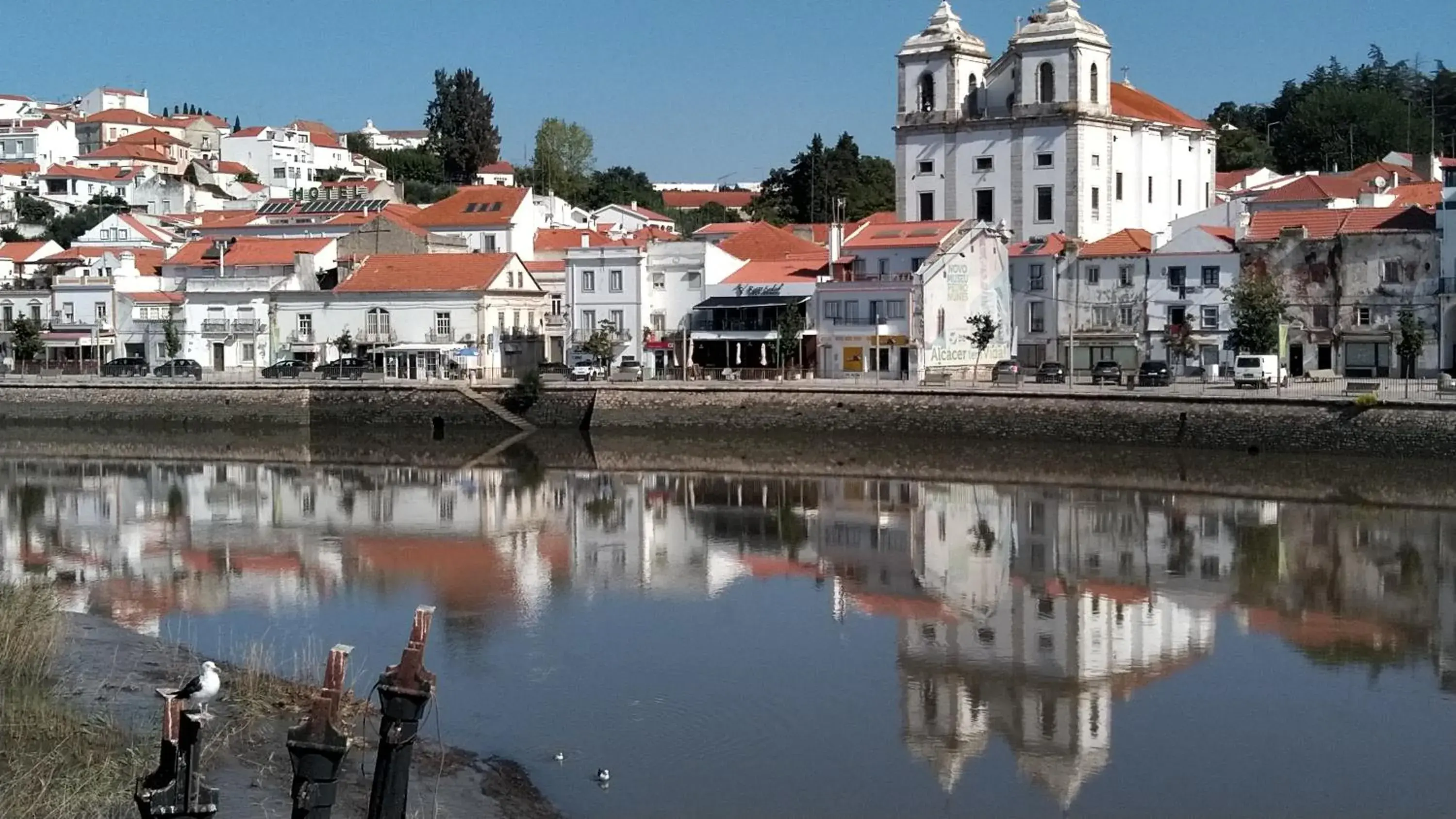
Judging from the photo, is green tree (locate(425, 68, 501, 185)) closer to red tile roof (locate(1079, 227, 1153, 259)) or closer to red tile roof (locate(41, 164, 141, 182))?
red tile roof (locate(41, 164, 141, 182))

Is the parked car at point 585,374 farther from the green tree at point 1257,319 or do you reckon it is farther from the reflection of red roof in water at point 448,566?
the reflection of red roof in water at point 448,566

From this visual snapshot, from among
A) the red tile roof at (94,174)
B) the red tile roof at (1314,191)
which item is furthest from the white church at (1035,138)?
the red tile roof at (94,174)

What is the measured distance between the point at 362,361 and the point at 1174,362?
87.2ft

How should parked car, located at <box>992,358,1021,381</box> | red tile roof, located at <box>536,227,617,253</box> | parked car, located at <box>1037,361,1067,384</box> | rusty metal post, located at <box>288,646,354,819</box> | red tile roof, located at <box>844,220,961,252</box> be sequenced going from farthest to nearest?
red tile roof, located at <box>536,227,617,253</box> < red tile roof, located at <box>844,220,961,252</box> < parked car, located at <box>992,358,1021,381</box> < parked car, located at <box>1037,361,1067,384</box> < rusty metal post, located at <box>288,646,354,819</box>

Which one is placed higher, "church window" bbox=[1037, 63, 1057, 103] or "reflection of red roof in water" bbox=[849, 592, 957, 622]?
"church window" bbox=[1037, 63, 1057, 103]

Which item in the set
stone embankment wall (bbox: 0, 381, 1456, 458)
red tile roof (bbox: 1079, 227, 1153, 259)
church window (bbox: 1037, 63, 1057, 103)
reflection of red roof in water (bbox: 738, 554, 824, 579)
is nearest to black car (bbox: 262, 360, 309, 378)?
stone embankment wall (bbox: 0, 381, 1456, 458)

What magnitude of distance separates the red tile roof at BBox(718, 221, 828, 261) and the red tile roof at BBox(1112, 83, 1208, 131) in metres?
12.3

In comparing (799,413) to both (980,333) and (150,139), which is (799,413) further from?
(150,139)

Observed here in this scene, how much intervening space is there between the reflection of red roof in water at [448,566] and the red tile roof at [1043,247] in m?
31.7

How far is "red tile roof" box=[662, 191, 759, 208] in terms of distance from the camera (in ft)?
386

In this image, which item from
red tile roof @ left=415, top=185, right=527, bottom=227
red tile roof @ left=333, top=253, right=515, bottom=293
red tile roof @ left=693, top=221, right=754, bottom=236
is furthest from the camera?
red tile roof @ left=415, top=185, right=527, bottom=227

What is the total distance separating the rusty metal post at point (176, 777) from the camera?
901 centimetres

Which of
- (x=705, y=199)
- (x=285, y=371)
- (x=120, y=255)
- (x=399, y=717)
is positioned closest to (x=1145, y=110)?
(x=285, y=371)

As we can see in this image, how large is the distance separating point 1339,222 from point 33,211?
71.3m
